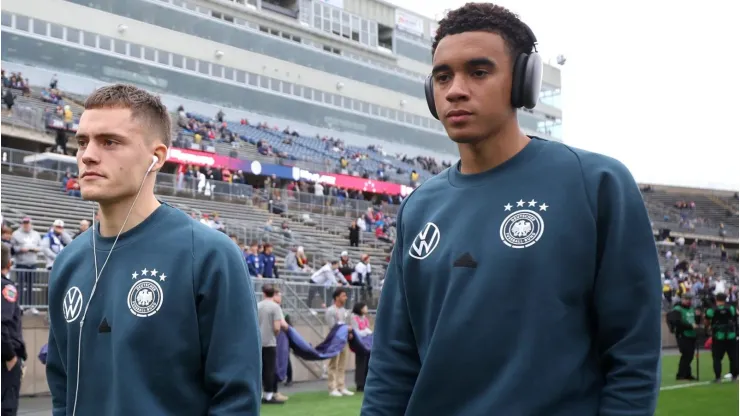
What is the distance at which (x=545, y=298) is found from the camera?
2562 mm

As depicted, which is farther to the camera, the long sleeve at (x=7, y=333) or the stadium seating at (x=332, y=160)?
the stadium seating at (x=332, y=160)

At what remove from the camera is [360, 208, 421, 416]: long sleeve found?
Answer: 285 centimetres

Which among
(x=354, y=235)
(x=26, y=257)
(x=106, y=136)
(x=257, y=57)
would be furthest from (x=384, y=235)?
(x=106, y=136)

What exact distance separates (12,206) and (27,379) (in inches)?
379

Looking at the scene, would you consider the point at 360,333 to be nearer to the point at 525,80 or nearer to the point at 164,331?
the point at 164,331

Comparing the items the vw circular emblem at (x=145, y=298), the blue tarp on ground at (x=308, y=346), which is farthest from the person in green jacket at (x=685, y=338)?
the vw circular emblem at (x=145, y=298)

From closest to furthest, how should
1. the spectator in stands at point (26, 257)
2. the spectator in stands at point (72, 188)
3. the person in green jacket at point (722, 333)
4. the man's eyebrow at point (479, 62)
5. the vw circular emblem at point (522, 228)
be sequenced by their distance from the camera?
the vw circular emblem at point (522, 228) → the man's eyebrow at point (479, 62) → the spectator in stands at point (26, 257) → the person in green jacket at point (722, 333) → the spectator in stands at point (72, 188)

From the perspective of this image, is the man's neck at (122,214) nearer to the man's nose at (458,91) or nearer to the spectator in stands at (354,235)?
the man's nose at (458,91)

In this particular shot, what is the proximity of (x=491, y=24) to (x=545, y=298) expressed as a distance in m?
0.81

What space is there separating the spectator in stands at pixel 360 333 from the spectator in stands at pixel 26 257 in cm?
535

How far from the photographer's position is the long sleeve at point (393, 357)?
9.34 ft

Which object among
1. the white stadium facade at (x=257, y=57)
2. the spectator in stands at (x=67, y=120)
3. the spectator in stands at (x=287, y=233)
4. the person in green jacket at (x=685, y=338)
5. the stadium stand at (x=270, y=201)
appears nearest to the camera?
the person in green jacket at (x=685, y=338)

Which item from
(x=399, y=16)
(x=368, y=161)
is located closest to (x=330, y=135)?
(x=368, y=161)

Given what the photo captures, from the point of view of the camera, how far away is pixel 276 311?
14.0 m
